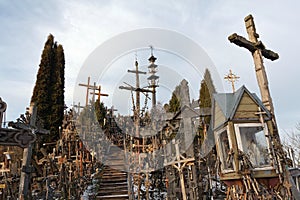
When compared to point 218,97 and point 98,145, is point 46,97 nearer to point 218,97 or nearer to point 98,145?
point 98,145

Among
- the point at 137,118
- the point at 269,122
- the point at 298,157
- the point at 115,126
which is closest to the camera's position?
the point at 269,122

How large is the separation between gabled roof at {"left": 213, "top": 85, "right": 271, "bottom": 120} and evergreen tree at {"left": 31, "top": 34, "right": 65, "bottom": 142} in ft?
36.4

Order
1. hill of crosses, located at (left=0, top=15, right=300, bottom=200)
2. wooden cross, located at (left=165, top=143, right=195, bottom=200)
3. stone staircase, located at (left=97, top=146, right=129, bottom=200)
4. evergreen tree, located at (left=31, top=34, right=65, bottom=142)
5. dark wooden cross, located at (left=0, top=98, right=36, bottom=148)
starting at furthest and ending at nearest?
evergreen tree, located at (left=31, top=34, right=65, bottom=142), stone staircase, located at (left=97, top=146, right=129, bottom=200), wooden cross, located at (left=165, top=143, right=195, bottom=200), hill of crosses, located at (left=0, top=15, right=300, bottom=200), dark wooden cross, located at (left=0, top=98, right=36, bottom=148)

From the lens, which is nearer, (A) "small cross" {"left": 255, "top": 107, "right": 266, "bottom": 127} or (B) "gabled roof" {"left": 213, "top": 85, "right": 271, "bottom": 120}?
(A) "small cross" {"left": 255, "top": 107, "right": 266, "bottom": 127}

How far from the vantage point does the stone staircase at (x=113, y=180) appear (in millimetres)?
9123

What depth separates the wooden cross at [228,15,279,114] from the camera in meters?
4.45

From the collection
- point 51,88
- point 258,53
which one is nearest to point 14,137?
point 258,53

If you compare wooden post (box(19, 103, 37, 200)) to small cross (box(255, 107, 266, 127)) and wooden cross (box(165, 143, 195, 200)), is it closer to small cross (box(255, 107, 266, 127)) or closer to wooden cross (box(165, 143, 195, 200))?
wooden cross (box(165, 143, 195, 200))

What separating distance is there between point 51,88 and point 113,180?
8099 mm

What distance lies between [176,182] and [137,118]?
26.4ft

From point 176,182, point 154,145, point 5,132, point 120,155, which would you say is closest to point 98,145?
point 120,155

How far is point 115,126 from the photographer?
18.1 metres

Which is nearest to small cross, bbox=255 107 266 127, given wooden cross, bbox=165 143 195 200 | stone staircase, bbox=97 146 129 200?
wooden cross, bbox=165 143 195 200

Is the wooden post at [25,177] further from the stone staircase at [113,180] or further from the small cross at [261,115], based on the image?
the stone staircase at [113,180]
